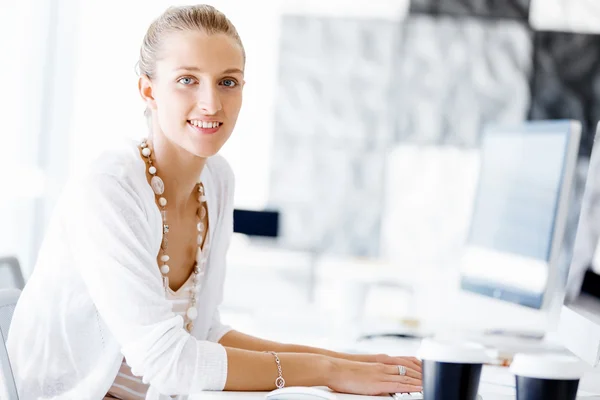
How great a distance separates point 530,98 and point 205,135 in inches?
157

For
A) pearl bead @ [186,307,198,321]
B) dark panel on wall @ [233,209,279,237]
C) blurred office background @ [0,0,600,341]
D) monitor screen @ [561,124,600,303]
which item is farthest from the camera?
blurred office background @ [0,0,600,341]

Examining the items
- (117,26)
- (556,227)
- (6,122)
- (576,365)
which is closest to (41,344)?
(576,365)

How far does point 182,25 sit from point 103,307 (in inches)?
22.4

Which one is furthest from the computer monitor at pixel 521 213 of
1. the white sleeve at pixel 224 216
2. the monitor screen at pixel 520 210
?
the white sleeve at pixel 224 216

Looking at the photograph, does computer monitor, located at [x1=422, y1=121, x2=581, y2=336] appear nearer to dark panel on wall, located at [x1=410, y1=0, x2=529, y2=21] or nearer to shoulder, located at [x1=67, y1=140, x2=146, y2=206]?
shoulder, located at [x1=67, y1=140, x2=146, y2=206]

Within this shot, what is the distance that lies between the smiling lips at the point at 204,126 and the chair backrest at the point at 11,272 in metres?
0.60

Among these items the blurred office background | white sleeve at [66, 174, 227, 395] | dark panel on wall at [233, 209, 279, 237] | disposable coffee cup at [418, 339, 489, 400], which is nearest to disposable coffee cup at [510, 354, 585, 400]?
disposable coffee cup at [418, 339, 489, 400]

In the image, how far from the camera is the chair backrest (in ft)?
6.07

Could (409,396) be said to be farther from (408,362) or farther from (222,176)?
(222,176)

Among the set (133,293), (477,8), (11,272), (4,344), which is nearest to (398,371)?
(133,293)

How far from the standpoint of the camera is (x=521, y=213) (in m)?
2.12

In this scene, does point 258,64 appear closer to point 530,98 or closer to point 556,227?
point 530,98

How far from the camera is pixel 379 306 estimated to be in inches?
201

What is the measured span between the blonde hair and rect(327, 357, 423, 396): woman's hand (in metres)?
0.68
